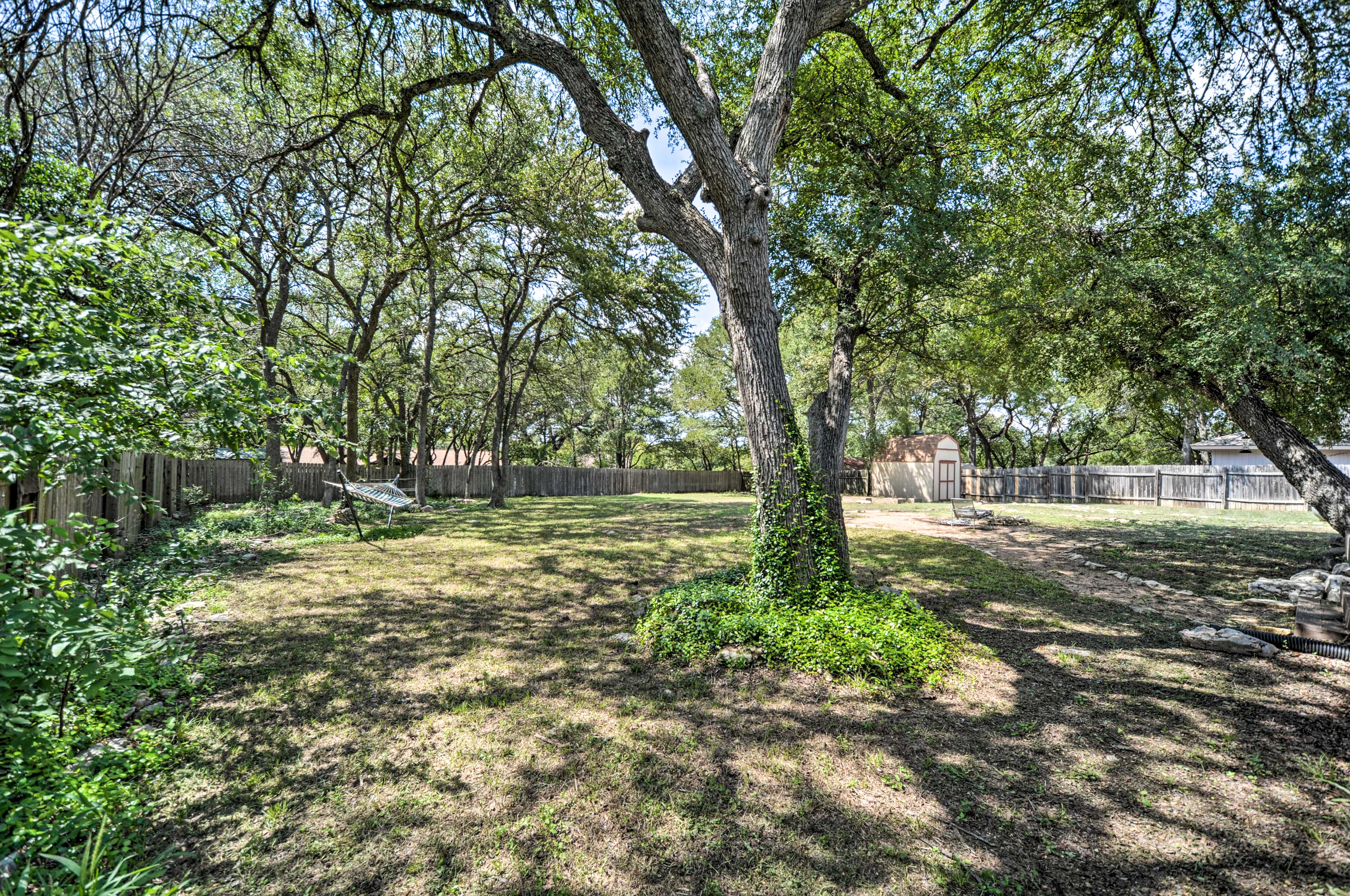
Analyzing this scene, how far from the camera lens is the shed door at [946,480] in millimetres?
22062

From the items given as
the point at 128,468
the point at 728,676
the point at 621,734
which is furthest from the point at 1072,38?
the point at 128,468

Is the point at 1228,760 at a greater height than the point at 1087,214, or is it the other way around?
the point at 1087,214

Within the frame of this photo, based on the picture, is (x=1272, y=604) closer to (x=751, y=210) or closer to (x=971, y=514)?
Answer: (x=751, y=210)

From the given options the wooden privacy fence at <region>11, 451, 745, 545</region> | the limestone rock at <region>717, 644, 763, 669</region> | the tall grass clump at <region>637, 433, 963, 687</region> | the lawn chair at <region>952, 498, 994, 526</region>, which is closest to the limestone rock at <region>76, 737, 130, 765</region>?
the wooden privacy fence at <region>11, 451, 745, 545</region>

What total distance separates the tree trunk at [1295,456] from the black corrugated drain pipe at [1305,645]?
144 inches

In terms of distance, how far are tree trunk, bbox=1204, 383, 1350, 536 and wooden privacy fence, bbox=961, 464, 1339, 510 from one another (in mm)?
12343

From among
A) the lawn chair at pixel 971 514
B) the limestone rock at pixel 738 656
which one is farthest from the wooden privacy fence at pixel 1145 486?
the limestone rock at pixel 738 656

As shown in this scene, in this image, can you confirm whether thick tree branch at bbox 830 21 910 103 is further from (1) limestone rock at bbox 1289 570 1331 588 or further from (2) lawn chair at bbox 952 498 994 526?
(2) lawn chair at bbox 952 498 994 526

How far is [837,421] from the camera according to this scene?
5.02 meters

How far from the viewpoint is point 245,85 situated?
5309mm

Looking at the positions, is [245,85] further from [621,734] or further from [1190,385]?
[1190,385]

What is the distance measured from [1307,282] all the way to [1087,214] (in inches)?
103

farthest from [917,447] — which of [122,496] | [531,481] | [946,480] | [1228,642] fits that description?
[122,496]

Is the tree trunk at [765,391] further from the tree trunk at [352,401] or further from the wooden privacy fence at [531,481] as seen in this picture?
the wooden privacy fence at [531,481]
